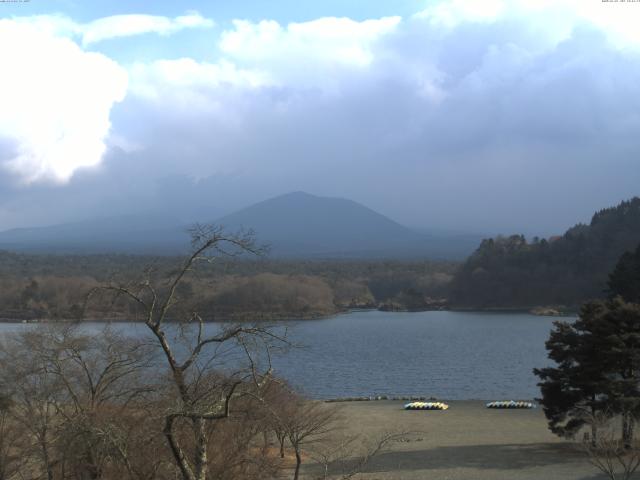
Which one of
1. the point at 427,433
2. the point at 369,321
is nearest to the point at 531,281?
the point at 369,321

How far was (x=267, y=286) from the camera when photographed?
73375mm

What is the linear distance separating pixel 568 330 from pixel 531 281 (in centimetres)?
6642

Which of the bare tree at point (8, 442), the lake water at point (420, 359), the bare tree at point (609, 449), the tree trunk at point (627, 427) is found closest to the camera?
the bare tree at point (8, 442)

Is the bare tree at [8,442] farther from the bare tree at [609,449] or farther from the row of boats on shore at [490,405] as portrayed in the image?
the row of boats on shore at [490,405]

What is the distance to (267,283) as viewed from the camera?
73875 mm

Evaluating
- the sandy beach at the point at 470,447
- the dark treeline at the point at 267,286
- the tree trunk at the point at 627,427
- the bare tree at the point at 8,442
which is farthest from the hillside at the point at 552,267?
the bare tree at the point at 8,442

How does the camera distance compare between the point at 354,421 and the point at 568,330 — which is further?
the point at 354,421

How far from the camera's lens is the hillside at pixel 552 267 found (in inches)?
3059

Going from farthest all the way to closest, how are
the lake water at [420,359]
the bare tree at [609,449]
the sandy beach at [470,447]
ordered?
the lake water at [420,359]
the sandy beach at [470,447]
the bare tree at [609,449]

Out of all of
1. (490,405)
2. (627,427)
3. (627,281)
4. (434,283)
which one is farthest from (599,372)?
(434,283)

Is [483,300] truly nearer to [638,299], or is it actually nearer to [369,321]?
[369,321]

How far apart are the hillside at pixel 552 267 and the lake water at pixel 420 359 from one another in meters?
13.6

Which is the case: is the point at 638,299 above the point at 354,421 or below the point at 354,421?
above

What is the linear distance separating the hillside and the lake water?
44.7 feet
